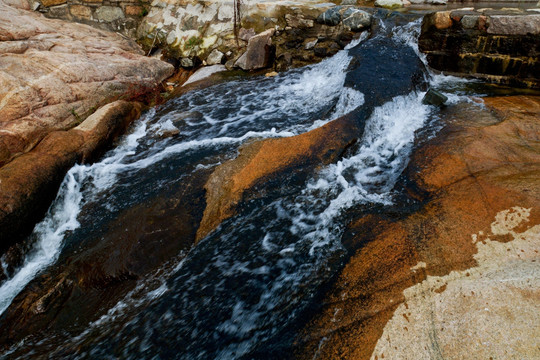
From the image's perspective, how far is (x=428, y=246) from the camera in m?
2.69

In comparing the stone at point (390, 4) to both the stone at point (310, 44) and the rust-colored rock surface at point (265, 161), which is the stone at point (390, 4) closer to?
the stone at point (310, 44)

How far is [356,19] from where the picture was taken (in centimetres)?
798

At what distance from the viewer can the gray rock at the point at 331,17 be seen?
822 centimetres

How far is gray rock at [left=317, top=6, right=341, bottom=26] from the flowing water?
1.28 m

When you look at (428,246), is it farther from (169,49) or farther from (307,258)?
(169,49)

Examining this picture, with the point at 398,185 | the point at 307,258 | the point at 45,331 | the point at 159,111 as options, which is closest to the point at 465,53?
the point at 398,185

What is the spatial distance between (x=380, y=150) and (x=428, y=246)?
2.43m

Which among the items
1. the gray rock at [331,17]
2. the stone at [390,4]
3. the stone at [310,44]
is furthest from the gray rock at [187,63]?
the stone at [390,4]

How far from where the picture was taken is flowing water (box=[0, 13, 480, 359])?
2.62m

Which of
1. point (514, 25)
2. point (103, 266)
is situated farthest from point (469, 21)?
point (103, 266)

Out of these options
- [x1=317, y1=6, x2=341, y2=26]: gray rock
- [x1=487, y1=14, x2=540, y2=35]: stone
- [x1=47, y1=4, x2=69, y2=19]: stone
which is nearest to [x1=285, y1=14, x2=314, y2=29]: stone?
[x1=317, y1=6, x2=341, y2=26]: gray rock

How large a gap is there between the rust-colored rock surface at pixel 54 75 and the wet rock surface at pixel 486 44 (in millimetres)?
7453

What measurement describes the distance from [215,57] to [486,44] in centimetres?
719

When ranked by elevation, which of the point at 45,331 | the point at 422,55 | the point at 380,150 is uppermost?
the point at 422,55
